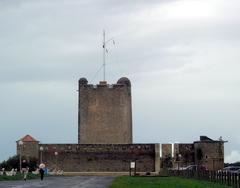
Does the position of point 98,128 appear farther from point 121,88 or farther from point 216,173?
point 216,173

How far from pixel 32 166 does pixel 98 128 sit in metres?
10.8

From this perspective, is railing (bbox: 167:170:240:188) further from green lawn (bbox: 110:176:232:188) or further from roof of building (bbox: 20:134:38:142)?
roof of building (bbox: 20:134:38:142)

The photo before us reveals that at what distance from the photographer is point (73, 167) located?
81.9m

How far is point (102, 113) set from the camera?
86312 millimetres

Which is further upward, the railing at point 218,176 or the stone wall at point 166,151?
the stone wall at point 166,151

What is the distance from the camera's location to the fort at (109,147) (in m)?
82.2

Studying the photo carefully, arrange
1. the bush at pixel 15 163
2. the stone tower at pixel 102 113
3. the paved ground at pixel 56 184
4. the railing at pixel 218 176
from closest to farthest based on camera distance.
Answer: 1. the railing at pixel 218 176
2. the paved ground at pixel 56 184
3. the bush at pixel 15 163
4. the stone tower at pixel 102 113

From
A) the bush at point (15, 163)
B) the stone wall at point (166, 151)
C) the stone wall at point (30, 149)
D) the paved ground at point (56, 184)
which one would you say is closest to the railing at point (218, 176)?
the paved ground at point (56, 184)

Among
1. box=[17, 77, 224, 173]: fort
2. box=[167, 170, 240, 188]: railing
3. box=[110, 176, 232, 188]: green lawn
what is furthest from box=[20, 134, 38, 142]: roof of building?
box=[110, 176, 232, 188]: green lawn

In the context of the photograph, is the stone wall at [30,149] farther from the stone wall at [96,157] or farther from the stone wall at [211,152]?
the stone wall at [211,152]

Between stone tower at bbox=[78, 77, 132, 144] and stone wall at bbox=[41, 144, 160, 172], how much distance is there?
12.7 ft

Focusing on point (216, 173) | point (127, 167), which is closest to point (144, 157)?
point (127, 167)

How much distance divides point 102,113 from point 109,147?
5218 millimetres

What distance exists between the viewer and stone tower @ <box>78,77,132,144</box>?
283ft
